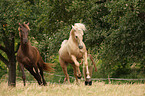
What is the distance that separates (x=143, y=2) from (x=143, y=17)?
1.41 meters

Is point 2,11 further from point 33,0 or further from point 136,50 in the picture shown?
point 136,50

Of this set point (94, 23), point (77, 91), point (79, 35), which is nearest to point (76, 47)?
point (79, 35)

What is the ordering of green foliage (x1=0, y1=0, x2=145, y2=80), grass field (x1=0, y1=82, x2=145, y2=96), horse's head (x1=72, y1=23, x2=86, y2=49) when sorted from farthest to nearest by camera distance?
green foliage (x1=0, y1=0, x2=145, y2=80) < horse's head (x1=72, y1=23, x2=86, y2=49) < grass field (x1=0, y1=82, x2=145, y2=96)

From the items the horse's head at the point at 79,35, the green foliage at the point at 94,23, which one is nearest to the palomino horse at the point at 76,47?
the horse's head at the point at 79,35

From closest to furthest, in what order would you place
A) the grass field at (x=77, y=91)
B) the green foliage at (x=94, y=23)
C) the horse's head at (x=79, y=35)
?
the grass field at (x=77, y=91), the horse's head at (x=79, y=35), the green foliage at (x=94, y=23)

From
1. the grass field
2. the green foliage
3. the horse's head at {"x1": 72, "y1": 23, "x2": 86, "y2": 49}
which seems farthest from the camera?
the green foliage

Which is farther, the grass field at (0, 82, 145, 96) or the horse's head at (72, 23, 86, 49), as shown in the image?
the horse's head at (72, 23, 86, 49)

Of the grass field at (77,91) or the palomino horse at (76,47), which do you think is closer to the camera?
the grass field at (77,91)

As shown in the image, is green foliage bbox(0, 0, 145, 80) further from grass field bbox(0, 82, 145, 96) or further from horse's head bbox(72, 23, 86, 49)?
grass field bbox(0, 82, 145, 96)

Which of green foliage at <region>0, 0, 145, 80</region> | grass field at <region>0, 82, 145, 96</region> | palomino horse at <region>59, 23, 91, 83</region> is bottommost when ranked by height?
grass field at <region>0, 82, 145, 96</region>

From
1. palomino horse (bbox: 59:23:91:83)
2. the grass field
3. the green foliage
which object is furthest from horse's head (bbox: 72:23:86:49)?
the green foliage

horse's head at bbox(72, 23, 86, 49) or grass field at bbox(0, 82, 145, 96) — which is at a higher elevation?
horse's head at bbox(72, 23, 86, 49)

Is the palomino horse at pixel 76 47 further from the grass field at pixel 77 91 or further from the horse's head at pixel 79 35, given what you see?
the grass field at pixel 77 91

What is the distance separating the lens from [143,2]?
11.2m
